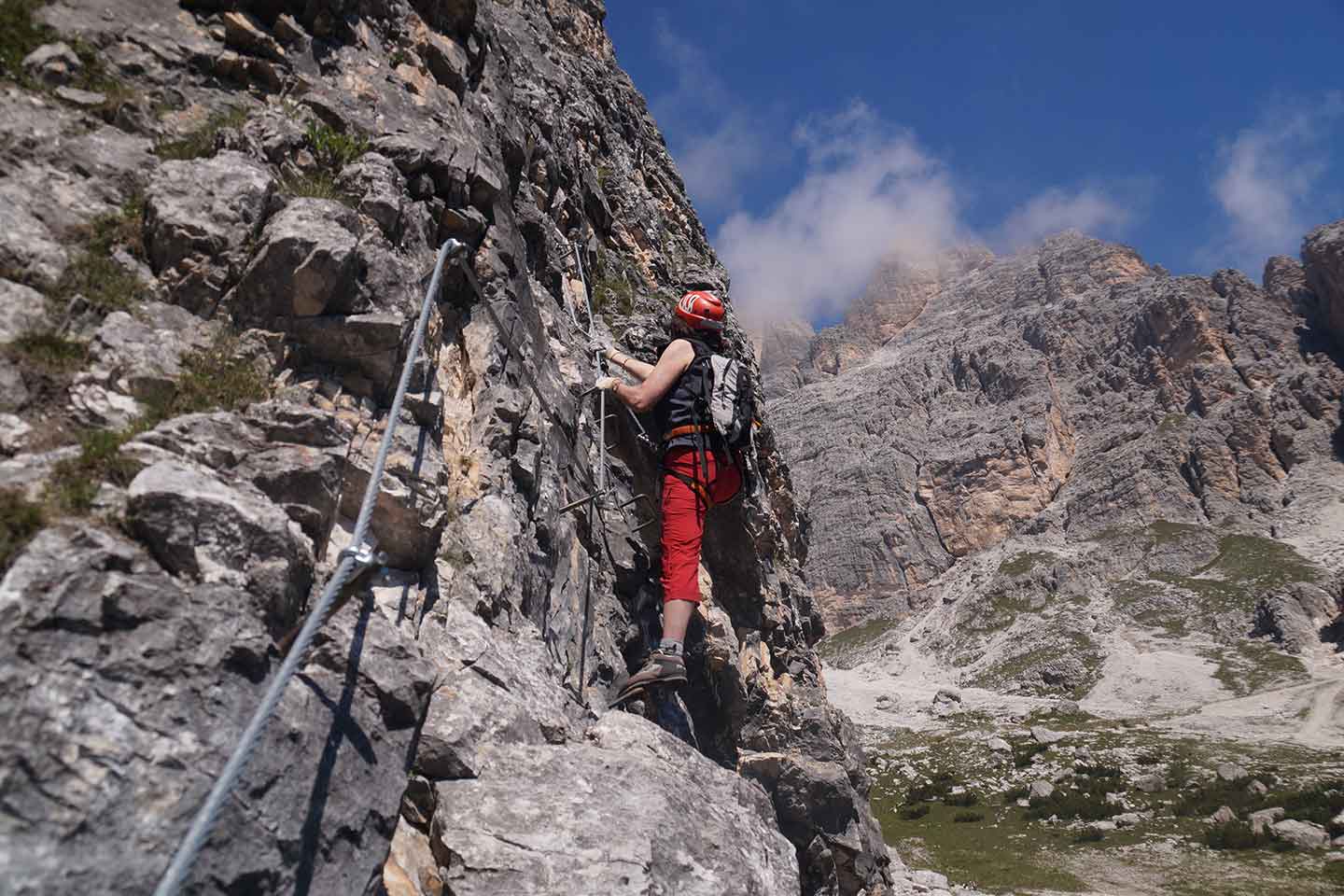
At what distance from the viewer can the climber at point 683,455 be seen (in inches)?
297

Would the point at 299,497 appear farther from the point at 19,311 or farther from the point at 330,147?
the point at 330,147

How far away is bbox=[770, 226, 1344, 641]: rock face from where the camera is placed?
124188mm

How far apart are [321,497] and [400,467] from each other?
2.29 feet

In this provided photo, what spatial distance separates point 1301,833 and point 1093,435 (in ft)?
423

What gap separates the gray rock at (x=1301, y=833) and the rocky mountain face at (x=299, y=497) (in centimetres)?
3537

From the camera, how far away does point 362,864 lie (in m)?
3.48

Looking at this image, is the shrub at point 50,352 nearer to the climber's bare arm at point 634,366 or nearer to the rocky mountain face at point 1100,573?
the climber's bare arm at point 634,366

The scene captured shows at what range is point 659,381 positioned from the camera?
8.05 m

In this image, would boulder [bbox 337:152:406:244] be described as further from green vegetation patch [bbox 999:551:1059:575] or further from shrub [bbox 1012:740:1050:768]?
green vegetation patch [bbox 999:551:1059:575]

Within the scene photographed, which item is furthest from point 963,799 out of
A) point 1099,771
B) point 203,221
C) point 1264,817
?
point 203,221

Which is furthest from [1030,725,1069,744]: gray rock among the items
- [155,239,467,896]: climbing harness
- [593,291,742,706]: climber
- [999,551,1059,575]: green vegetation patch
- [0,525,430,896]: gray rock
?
[155,239,467,896]: climbing harness

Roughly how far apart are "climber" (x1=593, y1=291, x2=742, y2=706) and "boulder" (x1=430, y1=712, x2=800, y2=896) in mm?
2302

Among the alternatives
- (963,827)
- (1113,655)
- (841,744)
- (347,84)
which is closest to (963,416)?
(1113,655)

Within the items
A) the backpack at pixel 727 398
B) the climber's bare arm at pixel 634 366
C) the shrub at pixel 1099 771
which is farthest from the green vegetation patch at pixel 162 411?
the shrub at pixel 1099 771
